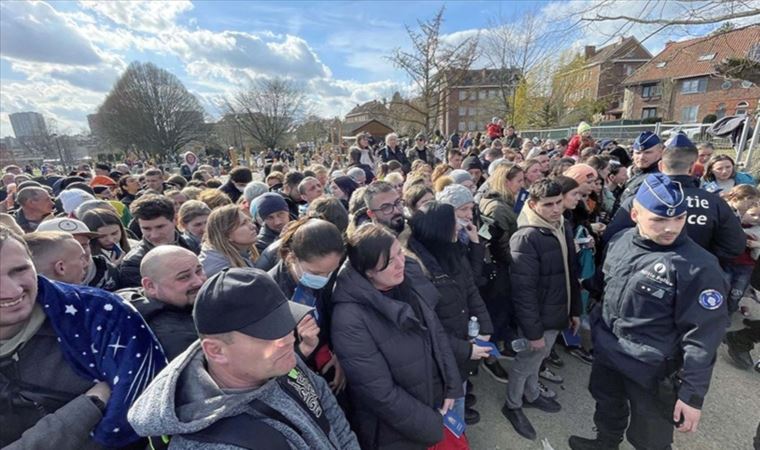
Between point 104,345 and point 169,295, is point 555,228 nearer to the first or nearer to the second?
point 169,295

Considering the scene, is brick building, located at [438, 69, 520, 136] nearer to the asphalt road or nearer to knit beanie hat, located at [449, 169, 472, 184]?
knit beanie hat, located at [449, 169, 472, 184]

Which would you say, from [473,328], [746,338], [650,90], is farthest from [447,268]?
[650,90]

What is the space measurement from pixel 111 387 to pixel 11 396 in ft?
0.99

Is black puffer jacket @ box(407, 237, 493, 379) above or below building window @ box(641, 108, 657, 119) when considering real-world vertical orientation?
below

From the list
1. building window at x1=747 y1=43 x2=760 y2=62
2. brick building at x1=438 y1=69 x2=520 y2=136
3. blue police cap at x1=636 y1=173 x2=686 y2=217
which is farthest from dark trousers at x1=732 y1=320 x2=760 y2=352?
brick building at x1=438 y1=69 x2=520 y2=136

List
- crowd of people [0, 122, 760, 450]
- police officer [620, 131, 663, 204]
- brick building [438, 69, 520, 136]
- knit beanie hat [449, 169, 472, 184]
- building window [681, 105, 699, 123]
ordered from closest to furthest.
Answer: crowd of people [0, 122, 760, 450] → police officer [620, 131, 663, 204] → knit beanie hat [449, 169, 472, 184] → brick building [438, 69, 520, 136] → building window [681, 105, 699, 123]

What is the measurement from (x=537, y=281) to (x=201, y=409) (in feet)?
8.64

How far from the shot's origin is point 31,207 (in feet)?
13.7

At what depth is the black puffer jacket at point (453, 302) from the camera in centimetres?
245

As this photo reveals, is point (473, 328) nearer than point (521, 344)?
Yes

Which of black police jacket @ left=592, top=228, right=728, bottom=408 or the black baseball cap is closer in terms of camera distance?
the black baseball cap

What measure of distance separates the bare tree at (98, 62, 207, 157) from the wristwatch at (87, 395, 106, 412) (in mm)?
50545

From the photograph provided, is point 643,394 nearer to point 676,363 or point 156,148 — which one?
point 676,363

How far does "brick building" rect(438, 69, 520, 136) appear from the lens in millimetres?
18609
